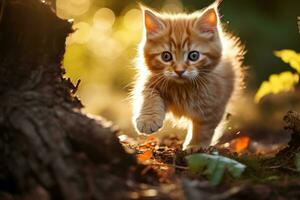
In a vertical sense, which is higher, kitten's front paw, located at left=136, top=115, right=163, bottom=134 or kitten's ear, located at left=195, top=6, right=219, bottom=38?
kitten's ear, located at left=195, top=6, right=219, bottom=38

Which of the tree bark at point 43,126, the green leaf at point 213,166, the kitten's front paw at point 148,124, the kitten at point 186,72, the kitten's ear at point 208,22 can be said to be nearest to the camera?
the tree bark at point 43,126

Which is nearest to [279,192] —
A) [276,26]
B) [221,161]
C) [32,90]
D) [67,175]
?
[221,161]

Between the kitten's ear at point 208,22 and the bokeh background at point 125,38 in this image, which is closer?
the kitten's ear at point 208,22

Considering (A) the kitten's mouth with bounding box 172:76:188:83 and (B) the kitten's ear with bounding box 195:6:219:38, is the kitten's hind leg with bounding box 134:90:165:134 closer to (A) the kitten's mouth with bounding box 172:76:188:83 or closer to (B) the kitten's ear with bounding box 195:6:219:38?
(A) the kitten's mouth with bounding box 172:76:188:83

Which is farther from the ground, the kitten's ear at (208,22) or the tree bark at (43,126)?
the kitten's ear at (208,22)

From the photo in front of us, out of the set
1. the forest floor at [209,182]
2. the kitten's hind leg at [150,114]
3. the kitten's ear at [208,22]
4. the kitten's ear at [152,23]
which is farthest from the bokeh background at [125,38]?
the forest floor at [209,182]

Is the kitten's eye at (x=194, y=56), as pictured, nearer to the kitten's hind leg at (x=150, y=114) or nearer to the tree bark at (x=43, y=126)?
the kitten's hind leg at (x=150, y=114)

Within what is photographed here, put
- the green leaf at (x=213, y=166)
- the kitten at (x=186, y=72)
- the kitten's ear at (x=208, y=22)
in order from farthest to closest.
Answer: the kitten's ear at (x=208, y=22) → the kitten at (x=186, y=72) → the green leaf at (x=213, y=166)

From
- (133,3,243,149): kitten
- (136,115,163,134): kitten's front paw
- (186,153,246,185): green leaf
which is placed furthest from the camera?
(133,3,243,149): kitten

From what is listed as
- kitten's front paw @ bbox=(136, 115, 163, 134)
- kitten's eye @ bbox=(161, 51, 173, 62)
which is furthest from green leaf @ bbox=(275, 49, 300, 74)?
kitten's front paw @ bbox=(136, 115, 163, 134)
